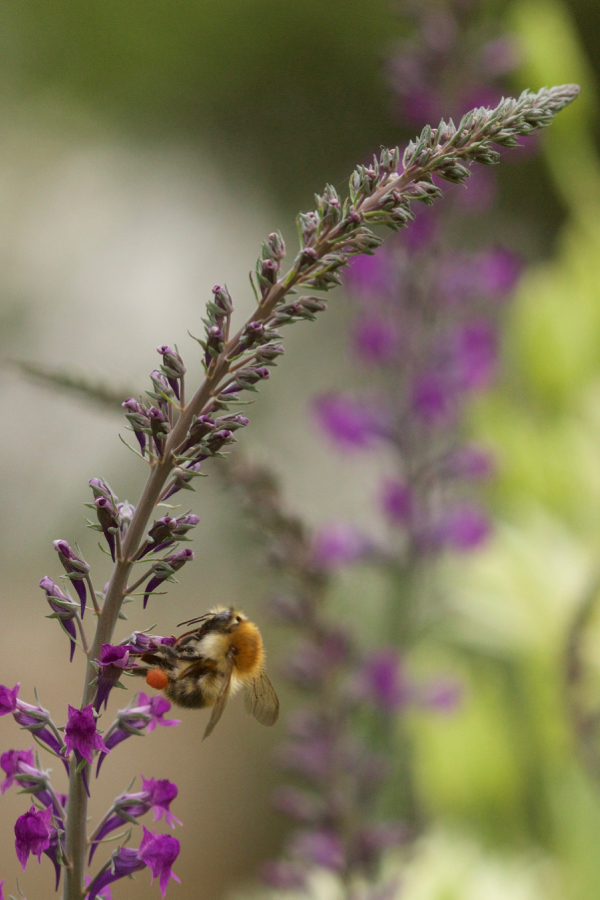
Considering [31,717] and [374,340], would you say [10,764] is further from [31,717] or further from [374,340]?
[374,340]

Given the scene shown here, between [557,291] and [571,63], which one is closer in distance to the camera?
[571,63]

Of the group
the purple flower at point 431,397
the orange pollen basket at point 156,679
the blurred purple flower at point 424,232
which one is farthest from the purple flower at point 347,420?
the orange pollen basket at point 156,679

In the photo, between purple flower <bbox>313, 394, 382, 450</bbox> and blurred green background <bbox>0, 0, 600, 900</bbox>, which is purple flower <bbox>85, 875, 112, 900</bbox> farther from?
blurred green background <bbox>0, 0, 600, 900</bbox>

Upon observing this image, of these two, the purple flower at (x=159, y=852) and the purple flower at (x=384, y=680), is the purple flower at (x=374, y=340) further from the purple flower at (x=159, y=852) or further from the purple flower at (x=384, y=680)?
the purple flower at (x=159, y=852)

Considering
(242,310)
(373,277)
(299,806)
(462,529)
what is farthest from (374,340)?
(242,310)

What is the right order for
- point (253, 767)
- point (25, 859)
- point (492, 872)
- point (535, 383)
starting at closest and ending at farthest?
point (25, 859) → point (492, 872) → point (535, 383) → point (253, 767)

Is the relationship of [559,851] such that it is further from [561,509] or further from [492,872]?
[561,509]

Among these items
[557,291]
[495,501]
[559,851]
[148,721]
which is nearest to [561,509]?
[495,501]
